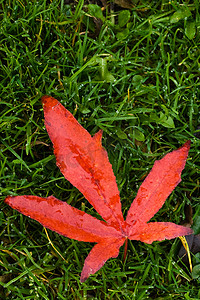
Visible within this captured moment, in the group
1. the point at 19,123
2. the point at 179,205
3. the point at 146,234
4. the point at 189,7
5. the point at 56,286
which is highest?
the point at 189,7

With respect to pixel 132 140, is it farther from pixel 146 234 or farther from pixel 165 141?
pixel 146 234

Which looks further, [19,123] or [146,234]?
[19,123]

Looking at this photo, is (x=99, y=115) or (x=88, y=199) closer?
(x=88, y=199)

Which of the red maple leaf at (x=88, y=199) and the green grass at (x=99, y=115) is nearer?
the red maple leaf at (x=88, y=199)

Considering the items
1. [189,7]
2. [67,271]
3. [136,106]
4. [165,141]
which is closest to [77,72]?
[136,106]

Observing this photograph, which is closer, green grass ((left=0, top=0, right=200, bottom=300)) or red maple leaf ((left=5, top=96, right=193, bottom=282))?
red maple leaf ((left=5, top=96, right=193, bottom=282))

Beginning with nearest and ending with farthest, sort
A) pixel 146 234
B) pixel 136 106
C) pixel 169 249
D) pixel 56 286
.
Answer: pixel 146 234 < pixel 56 286 < pixel 169 249 < pixel 136 106

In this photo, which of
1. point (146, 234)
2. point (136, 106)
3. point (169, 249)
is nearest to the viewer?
point (146, 234)

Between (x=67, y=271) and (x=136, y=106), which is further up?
(x=136, y=106)
